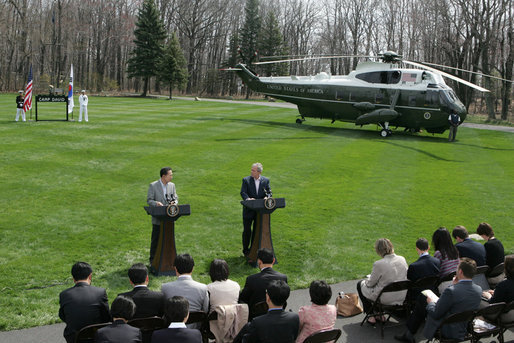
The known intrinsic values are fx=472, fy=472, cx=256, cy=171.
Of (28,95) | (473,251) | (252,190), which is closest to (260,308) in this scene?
(473,251)

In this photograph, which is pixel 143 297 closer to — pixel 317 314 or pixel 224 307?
pixel 224 307

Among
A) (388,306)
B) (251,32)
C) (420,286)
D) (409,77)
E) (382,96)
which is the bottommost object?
(388,306)

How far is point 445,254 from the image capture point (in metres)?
7.59

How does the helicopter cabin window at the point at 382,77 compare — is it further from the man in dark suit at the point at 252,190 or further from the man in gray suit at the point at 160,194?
the man in gray suit at the point at 160,194

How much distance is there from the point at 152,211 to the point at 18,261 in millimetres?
3055

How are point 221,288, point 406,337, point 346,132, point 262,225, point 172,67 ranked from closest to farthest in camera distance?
point 221,288 < point 406,337 < point 262,225 < point 346,132 < point 172,67

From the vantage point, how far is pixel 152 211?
873cm

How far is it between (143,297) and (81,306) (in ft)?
2.37

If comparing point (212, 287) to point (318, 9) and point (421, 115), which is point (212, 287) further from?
point (318, 9)

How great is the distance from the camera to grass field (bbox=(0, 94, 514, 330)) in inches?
379

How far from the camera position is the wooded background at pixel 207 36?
6744cm

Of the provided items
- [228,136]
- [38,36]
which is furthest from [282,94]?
[38,36]

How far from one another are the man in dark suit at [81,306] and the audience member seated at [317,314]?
7.78 ft

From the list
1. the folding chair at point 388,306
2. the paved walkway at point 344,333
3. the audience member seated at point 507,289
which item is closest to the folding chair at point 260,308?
the paved walkway at point 344,333
